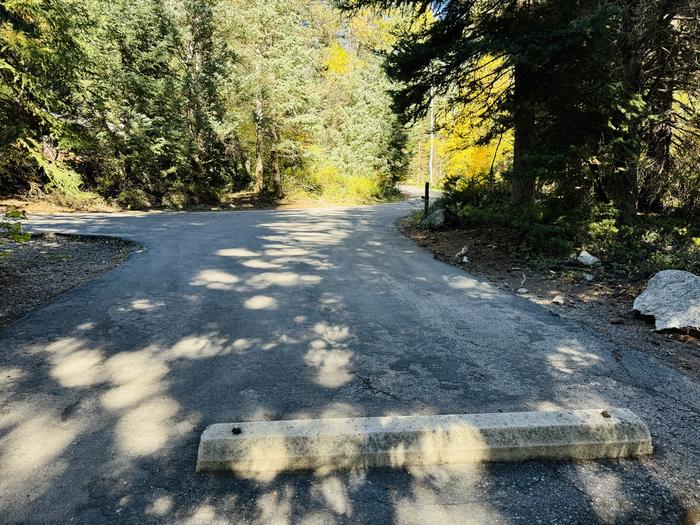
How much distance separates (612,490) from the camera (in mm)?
2303

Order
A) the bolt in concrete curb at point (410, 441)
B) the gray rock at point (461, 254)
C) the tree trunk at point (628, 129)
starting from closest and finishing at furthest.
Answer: the bolt in concrete curb at point (410, 441), the tree trunk at point (628, 129), the gray rock at point (461, 254)

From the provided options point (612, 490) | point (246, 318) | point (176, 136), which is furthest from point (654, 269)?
point (176, 136)

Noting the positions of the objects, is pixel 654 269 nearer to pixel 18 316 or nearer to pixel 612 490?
pixel 612 490

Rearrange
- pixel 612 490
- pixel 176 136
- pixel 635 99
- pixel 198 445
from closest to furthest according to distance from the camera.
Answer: pixel 612 490 → pixel 198 445 → pixel 635 99 → pixel 176 136

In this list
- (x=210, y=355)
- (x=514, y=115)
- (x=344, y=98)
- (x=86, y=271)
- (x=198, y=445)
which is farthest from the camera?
(x=344, y=98)

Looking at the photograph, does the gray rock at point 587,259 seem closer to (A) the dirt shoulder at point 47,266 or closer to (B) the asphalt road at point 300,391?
(B) the asphalt road at point 300,391

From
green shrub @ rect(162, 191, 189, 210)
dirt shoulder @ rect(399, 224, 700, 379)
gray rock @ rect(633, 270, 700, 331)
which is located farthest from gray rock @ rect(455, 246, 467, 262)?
green shrub @ rect(162, 191, 189, 210)

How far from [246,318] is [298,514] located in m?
3.10

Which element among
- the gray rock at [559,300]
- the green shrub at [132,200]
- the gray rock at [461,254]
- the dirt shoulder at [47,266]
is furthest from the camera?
the green shrub at [132,200]

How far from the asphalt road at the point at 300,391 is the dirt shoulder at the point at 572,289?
367mm

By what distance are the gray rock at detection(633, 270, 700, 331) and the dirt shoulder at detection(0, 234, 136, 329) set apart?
770cm

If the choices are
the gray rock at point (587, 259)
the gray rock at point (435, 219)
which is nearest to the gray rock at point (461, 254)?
the gray rock at point (587, 259)

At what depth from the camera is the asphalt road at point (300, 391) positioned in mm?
2193

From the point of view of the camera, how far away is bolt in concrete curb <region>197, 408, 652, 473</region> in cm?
247
